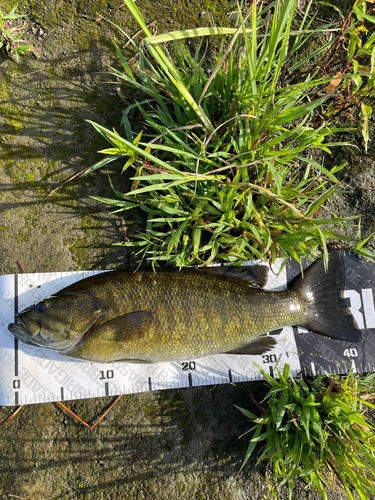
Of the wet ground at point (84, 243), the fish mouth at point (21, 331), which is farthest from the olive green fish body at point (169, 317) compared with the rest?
the wet ground at point (84, 243)

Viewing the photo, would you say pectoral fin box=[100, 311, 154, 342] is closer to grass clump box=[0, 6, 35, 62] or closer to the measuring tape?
the measuring tape

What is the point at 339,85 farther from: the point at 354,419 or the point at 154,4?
the point at 354,419

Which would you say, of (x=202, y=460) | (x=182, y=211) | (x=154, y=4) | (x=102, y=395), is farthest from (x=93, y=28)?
(x=202, y=460)

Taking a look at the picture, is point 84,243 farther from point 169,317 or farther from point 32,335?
point 169,317

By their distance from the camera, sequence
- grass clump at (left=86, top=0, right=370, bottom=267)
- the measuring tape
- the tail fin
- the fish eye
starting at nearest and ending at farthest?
grass clump at (left=86, top=0, right=370, bottom=267) < the fish eye < the measuring tape < the tail fin

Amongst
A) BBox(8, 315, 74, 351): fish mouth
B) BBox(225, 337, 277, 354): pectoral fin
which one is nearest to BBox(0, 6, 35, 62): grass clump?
BBox(8, 315, 74, 351): fish mouth

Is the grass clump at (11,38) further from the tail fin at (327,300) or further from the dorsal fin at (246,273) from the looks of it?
the tail fin at (327,300)
